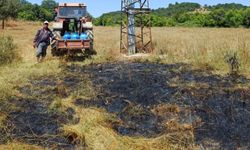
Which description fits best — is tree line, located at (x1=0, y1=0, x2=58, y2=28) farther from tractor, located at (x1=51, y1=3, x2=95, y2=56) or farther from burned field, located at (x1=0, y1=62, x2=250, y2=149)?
burned field, located at (x1=0, y1=62, x2=250, y2=149)

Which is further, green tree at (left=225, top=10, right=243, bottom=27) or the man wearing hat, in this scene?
green tree at (left=225, top=10, right=243, bottom=27)

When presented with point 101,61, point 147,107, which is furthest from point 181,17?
point 147,107

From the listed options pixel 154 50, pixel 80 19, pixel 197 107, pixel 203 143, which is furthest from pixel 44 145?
pixel 154 50

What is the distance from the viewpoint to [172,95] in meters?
9.83

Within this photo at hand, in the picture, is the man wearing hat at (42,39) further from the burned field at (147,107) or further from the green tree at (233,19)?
the green tree at (233,19)

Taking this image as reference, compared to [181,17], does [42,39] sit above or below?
above

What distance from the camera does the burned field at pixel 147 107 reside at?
7164 millimetres

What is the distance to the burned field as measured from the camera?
716 cm

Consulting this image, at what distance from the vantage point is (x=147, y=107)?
892cm

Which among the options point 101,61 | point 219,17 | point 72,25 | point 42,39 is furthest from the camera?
point 219,17

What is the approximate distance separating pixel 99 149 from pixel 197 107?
9.85ft

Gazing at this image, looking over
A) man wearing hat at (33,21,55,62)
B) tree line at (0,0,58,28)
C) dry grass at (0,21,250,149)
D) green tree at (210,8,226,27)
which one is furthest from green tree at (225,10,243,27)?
man wearing hat at (33,21,55,62)

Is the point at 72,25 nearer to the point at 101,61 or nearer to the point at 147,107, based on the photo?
the point at 101,61

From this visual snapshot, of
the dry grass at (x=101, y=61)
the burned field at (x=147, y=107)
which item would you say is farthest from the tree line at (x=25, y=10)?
the burned field at (x=147, y=107)
